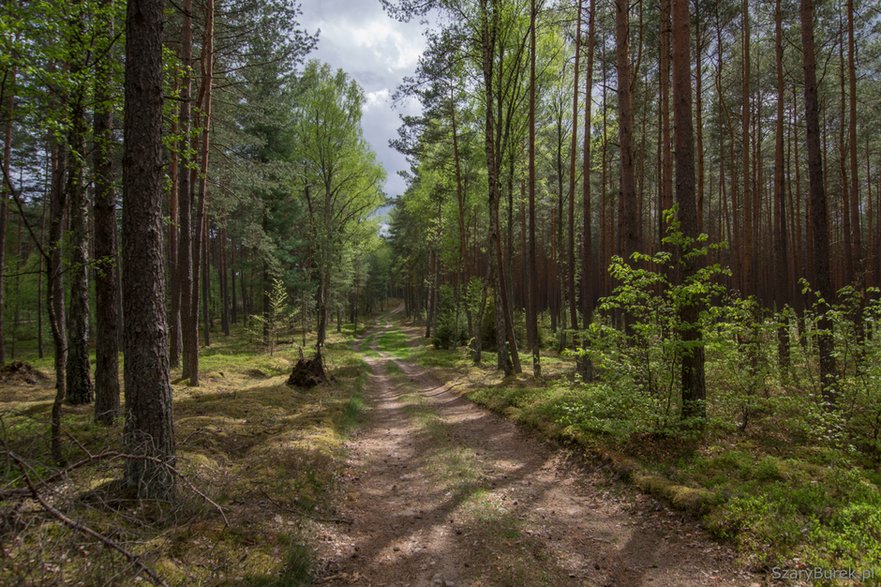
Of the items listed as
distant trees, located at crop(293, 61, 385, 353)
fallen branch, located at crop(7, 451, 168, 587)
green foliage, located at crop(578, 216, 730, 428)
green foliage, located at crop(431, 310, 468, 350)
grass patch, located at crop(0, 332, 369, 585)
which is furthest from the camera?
green foliage, located at crop(431, 310, 468, 350)

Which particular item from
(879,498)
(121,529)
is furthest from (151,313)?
(879,498)

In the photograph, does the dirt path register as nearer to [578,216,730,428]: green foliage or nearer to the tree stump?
[578,216,730,428]: green foliage

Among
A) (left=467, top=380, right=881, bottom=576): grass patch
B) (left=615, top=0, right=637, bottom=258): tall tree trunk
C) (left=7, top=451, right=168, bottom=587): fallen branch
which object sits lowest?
(left=467, top=380, right=881, bottom=576): grass patch

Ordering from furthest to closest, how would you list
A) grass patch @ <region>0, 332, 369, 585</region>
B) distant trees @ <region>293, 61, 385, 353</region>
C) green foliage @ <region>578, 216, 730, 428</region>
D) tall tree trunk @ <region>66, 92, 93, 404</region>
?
distant trees @ <region>293, 61, 385, 353</region> → tall tree trunk @ <region>66, 92, 93, 404</region> → green foliage @ <region>578, 216, 730, 428</region> → grass patch @ <region>0, 332, 369, 585</region>

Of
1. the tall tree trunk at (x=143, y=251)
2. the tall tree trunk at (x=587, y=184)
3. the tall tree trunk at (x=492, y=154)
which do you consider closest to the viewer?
the tall tree trunk at (x=143, y=251)

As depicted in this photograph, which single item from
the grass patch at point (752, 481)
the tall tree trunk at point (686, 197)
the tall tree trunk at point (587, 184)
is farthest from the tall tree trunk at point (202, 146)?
the tall tree trunk at point (587, 184)

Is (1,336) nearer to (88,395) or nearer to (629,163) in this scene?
(88,395)

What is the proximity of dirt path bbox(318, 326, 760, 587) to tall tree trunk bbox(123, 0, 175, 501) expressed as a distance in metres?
2.22

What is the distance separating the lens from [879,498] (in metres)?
4.27

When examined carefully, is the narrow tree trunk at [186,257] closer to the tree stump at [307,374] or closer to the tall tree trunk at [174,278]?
the tall tree trunk at [174,278]

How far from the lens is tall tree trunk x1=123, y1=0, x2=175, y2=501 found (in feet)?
13.4

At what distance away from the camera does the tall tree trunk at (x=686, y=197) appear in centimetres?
675

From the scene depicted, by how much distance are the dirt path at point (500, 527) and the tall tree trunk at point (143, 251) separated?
2.22m

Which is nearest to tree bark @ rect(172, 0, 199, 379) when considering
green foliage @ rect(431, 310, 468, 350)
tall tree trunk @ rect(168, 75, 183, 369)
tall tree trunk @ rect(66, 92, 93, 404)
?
tall tree trunk @ rect(168, 75, 183, 369)
